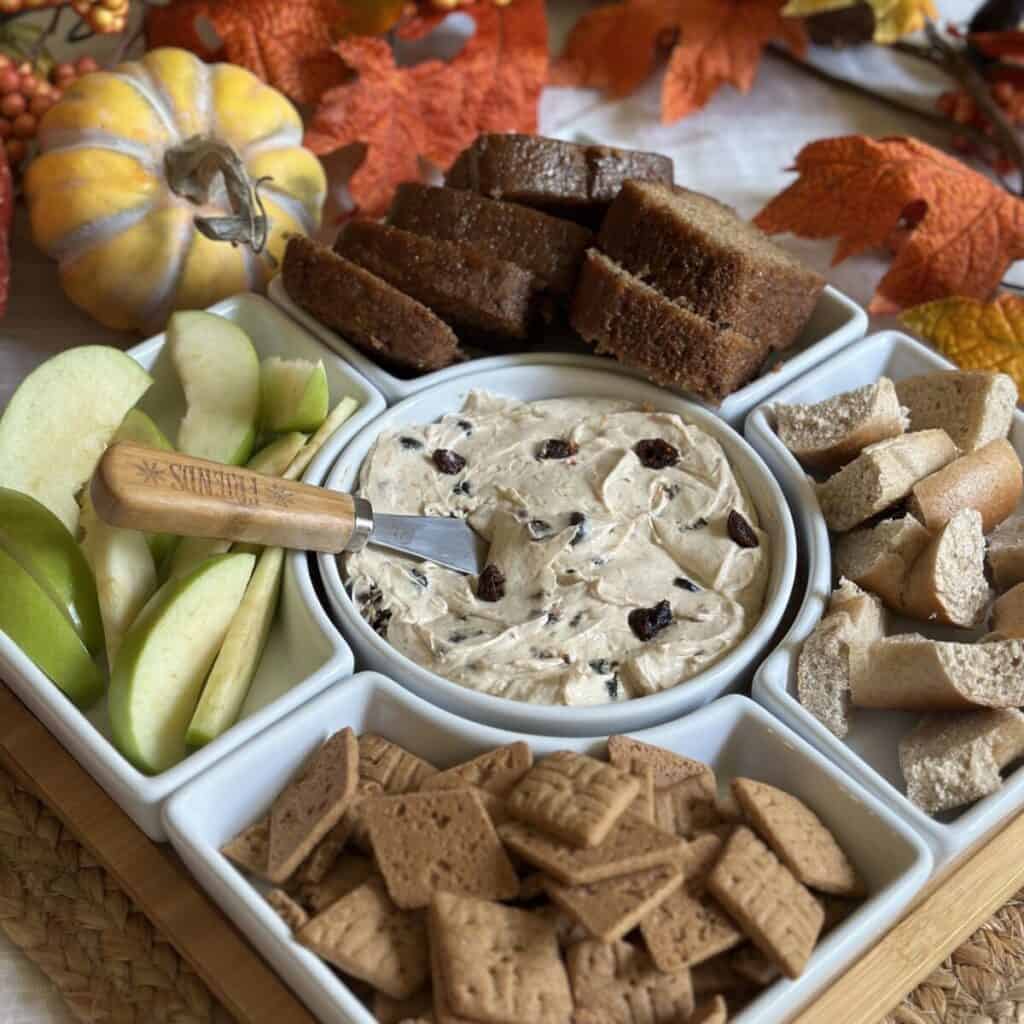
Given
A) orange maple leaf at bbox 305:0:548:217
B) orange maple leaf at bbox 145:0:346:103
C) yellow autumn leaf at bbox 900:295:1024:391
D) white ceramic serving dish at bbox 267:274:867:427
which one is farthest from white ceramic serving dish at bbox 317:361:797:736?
orange maple leaf at bbox 145:0:346:103

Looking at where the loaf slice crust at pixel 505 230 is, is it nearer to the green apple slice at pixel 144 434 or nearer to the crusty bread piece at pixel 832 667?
the green apple slice at pixel 144 434

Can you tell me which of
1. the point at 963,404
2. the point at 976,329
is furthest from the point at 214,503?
the point at 976,329

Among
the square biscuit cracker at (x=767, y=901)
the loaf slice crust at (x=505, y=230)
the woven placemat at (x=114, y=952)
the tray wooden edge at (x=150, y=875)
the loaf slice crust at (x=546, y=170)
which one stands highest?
the loaf slice crust at (x=546, y=170)

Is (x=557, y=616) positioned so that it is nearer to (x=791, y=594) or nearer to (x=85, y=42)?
(x=791, y=594)

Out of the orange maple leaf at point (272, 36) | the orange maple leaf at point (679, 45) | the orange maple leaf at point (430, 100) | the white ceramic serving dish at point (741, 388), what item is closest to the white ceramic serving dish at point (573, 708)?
the white ceramic serving dish at point (741, 388)

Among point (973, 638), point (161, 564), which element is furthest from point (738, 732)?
point (161, 564)

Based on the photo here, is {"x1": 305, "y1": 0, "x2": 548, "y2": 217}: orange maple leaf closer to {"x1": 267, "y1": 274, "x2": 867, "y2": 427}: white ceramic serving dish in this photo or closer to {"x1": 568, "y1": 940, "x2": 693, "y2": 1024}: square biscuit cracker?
{"x1": 267, "y1": 274, "x2": 867, "y2": 427}: white ceramic serving dish
